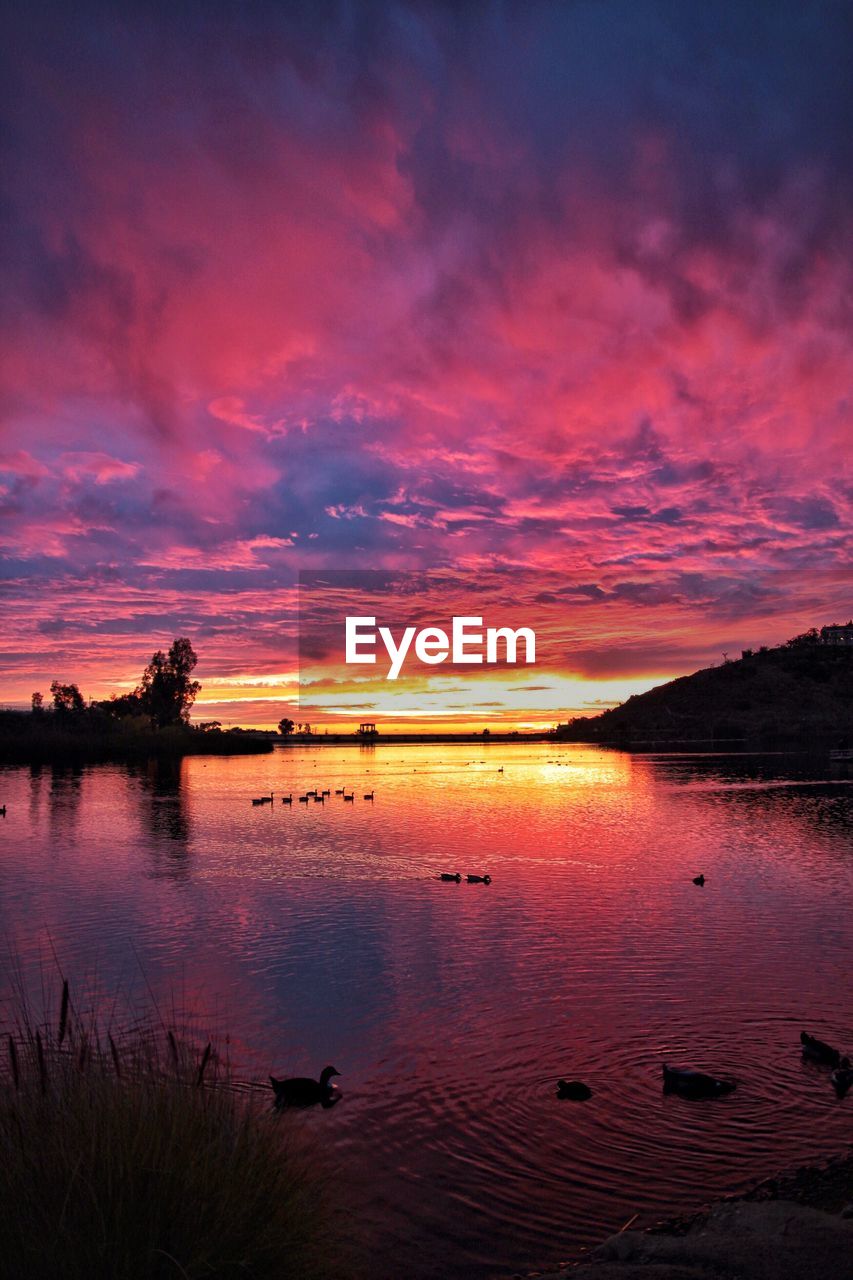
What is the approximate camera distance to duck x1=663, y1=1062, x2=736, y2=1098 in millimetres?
12570

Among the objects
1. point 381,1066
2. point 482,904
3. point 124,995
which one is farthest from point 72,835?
point 381,1066

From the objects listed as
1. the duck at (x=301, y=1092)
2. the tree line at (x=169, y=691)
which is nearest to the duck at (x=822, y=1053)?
the duck at (x=301, y=1092)

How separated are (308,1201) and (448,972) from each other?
1231 cm

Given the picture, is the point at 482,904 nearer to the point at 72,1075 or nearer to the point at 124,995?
the point at 124,995

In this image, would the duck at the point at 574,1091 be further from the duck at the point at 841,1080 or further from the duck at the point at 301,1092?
the duck at the point at 841,1080

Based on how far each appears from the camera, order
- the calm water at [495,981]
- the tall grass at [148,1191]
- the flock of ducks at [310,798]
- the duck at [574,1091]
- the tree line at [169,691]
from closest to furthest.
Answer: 1. the tall grass at [148,1191]
2. the calm water at [495,981]
3. the duck at [574,1091]
4. the flock of ducks at [310,798]
5. the tree line at [169,691]

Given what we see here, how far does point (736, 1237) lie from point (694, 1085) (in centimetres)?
469

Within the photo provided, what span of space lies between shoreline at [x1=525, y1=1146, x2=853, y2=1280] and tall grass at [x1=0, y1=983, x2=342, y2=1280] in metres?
2.52

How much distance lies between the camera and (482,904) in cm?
2686

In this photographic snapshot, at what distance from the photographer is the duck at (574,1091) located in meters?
12.6

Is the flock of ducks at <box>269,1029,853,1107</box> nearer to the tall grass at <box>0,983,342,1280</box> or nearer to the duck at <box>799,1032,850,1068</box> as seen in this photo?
the duck at <box>799,1032,850,1068</box>

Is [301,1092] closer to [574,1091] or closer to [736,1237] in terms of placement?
[574,1091]

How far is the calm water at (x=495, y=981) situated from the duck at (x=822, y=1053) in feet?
1.21

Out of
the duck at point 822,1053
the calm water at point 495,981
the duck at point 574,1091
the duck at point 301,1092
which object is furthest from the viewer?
the duck at point 822,1053
